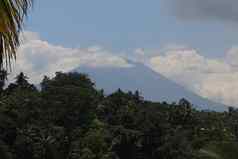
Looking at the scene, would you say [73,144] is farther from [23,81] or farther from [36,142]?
[23,81]

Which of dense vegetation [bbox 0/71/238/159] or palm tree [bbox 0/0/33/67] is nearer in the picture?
palm tree [bbox 0/0/33/67]

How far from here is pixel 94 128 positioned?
201 feet

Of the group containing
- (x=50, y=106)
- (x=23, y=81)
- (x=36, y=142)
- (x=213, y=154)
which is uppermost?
(x=23, y=81)

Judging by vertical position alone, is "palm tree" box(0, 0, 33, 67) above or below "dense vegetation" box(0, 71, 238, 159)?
below

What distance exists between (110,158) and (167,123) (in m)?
10.2

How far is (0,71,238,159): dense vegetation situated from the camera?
58219 millimetres

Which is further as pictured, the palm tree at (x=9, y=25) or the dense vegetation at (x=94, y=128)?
the dense vegetation at (x=94, y=128)

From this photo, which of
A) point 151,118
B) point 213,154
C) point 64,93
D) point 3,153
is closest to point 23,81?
point 64,93

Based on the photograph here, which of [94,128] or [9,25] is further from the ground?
[94,128]

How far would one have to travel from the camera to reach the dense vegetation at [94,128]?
191 feet

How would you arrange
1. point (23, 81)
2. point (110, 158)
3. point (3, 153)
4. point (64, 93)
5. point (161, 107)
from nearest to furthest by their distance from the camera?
1. point (3, 153)
2. point (110, 158)
3. point (64, 93)
4. point (161, 107)
5. point (23, 81)

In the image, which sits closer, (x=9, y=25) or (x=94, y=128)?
(x=9, y=25)

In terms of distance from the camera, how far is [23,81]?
259ft

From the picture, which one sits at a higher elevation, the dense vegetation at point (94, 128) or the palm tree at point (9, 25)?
the dense vegetation at point (94, 128)
